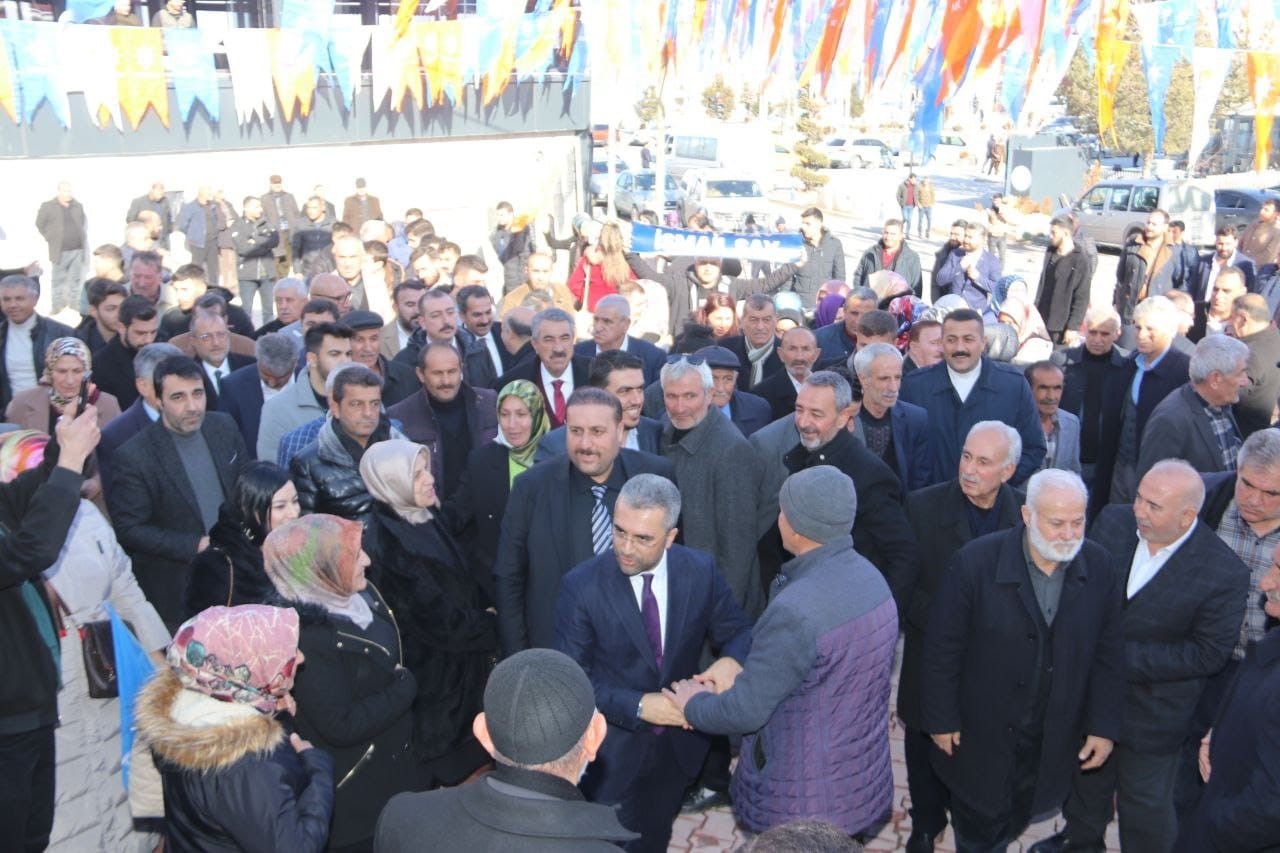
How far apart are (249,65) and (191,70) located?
4.44ft

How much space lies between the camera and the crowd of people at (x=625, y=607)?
3.08 m

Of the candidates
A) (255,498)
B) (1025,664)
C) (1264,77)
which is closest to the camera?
(1025,664)

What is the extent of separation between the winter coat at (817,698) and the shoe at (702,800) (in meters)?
1.52

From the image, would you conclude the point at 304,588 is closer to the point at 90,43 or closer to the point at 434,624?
the point at 434,624

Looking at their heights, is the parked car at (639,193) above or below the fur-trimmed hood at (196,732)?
below

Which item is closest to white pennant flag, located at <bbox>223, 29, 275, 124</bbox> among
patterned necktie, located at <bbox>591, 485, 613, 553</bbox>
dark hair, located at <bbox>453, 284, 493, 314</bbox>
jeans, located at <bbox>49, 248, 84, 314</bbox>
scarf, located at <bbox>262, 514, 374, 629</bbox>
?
jeans, located at <bbox>49, 248, 84, 314</bbox>

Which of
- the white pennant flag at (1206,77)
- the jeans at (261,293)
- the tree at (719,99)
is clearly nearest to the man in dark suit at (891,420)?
the white pennant flag at (1206,77)

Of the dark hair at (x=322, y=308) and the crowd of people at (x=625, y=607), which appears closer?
the crowd of people at (x=625, y=607)

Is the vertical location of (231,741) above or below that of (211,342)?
above

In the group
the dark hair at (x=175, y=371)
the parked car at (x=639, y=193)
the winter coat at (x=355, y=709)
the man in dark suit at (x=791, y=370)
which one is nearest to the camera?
the winter coat at (x=355, y=709)

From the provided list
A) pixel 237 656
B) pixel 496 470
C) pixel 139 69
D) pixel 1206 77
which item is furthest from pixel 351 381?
pixel 139 69

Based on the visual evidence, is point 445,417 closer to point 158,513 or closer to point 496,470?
point 496,470

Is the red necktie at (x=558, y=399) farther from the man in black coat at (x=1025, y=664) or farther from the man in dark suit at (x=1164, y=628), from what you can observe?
the man in dark suit at (x=1164, y=628)

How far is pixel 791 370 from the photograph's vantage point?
714 cm
